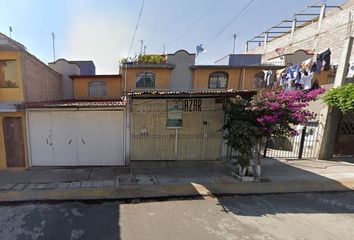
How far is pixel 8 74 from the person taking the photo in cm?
758

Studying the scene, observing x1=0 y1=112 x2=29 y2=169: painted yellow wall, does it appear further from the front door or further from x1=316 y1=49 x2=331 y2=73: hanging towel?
x1=316 y1=49 x2=331 y2=73: hanging towel

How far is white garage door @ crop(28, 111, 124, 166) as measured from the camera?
7805 mm

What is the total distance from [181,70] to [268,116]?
9.65 m

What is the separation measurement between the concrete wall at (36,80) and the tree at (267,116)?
26.9ft

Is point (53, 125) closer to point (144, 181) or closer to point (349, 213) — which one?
point (144, 181)

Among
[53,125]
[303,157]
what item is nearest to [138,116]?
[53,125]

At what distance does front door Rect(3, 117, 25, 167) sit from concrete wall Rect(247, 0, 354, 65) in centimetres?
2232

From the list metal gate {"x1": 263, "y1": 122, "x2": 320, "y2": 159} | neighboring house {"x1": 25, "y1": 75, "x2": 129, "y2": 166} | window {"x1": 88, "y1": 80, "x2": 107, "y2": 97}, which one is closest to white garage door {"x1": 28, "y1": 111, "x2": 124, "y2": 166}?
neighboring house {"x1": 25, "y1": 75, "x2": 129, "y2": 166}

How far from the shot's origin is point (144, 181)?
670 centimetres

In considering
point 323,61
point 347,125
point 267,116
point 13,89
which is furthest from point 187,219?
point 323,61

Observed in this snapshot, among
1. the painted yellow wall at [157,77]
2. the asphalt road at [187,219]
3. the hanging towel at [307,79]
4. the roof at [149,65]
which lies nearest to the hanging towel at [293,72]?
the hanging towel at [307,79]

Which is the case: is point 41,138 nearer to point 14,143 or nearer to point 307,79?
point 14,143

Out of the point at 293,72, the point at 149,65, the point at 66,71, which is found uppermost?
the point at 149,65

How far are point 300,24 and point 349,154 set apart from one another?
850 inches
